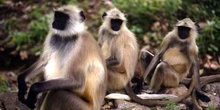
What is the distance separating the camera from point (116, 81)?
6.40 m

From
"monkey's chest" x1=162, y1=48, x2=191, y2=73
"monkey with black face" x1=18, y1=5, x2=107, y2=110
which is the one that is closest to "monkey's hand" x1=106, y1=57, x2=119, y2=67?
"monkey's chest" x1=162, y1=48, x2=191, y2=73

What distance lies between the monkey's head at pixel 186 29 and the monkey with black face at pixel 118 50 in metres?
0.60

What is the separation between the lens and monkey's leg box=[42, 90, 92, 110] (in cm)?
489

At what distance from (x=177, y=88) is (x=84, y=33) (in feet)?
6.65

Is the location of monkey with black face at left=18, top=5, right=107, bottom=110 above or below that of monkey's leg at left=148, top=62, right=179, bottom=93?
above

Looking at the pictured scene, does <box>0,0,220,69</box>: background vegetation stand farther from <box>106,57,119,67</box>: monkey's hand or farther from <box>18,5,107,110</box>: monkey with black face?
<box>18,5,107,110</box>: monkey with black face

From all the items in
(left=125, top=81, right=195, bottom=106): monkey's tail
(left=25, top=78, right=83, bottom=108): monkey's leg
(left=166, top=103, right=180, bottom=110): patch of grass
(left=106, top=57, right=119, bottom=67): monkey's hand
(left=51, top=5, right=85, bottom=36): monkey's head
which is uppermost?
(left=51, top=5, right=85, bottom=36): monkey's head

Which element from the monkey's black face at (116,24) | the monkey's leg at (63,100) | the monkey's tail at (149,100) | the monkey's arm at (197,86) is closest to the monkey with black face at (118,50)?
the monkey's black face at (116,24)

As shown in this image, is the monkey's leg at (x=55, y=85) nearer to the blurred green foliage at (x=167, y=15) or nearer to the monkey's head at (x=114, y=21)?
the monkey's head at (x=114, y=21)

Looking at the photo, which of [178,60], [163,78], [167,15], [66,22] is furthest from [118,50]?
[167,15]

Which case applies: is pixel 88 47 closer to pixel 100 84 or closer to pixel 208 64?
pixel 100 84

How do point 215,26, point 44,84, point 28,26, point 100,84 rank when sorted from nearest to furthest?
point 44,84, point 100,84, point 215,26, point 28,26

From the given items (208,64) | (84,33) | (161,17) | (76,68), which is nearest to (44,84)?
(76,68)

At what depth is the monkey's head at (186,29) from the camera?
6.52 meters
